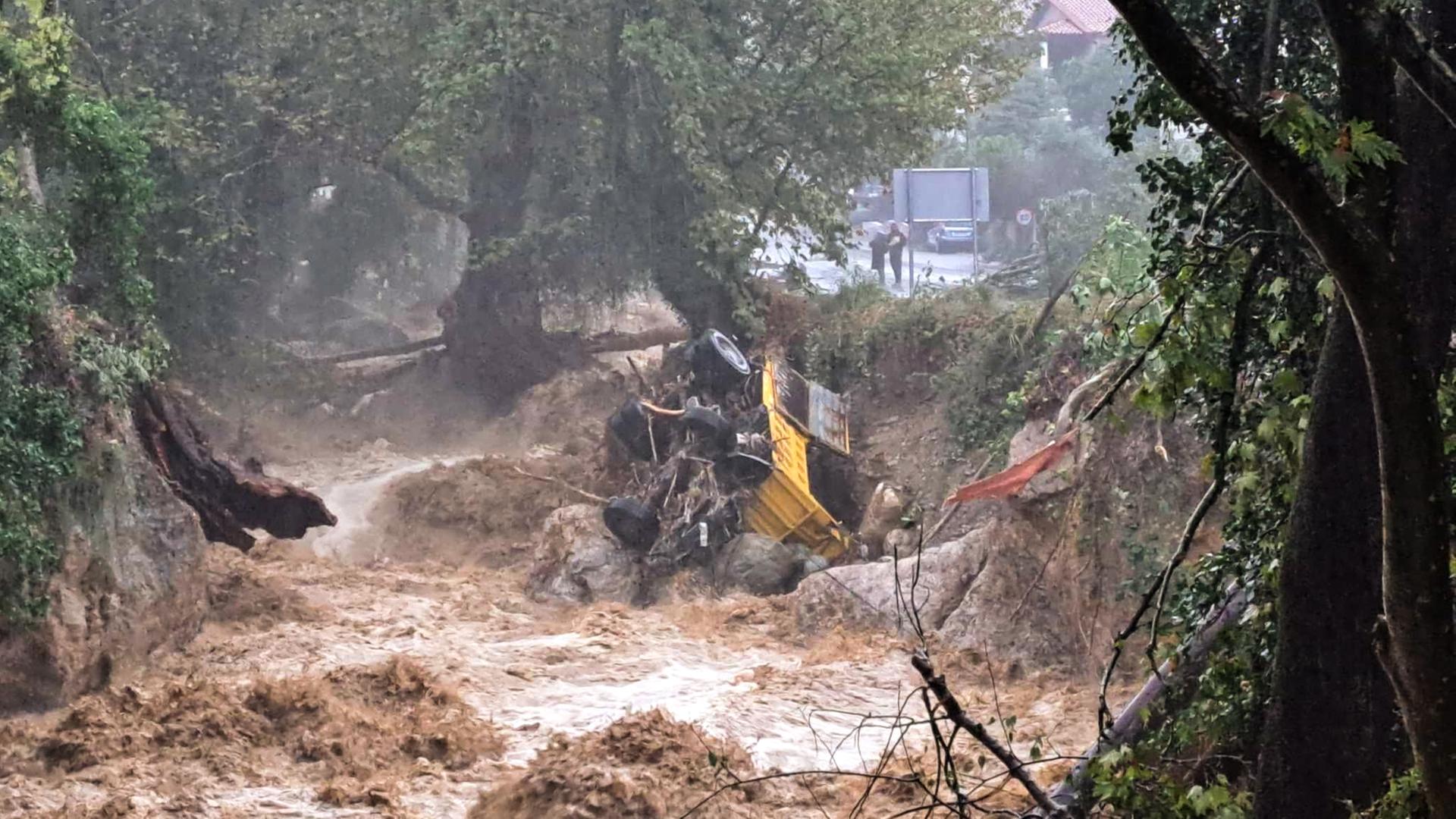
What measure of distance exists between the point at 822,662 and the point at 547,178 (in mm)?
9399

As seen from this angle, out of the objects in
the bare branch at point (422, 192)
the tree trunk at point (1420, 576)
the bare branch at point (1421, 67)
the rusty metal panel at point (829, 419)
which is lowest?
the rusty metal panel at point (829, 419)

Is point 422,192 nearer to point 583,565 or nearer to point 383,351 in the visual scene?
point 383,351

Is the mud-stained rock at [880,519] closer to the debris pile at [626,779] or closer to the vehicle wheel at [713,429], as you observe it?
the vehicle wheel at [713,429]

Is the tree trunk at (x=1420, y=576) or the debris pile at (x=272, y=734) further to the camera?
the debris pile at (x=272, y=734)

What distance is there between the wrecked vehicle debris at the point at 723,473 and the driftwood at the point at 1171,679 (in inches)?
341

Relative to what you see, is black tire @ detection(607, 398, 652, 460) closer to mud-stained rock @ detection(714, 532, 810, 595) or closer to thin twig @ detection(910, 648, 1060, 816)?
mud-stained rock @ detection(714, 532, 810, 595)

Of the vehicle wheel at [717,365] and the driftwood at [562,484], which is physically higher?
the vehicle wheel at [717,365]

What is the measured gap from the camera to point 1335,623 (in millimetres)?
3703

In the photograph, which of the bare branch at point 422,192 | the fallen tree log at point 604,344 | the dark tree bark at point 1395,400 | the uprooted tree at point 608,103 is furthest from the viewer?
the fallen tree log at point 604,344

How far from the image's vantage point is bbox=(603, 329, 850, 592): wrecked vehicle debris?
48.1 feet

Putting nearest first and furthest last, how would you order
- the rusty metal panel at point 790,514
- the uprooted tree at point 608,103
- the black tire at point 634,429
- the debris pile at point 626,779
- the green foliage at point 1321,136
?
the green foliage at point 1321,136
the debris pile at point 626,779
the rusty metal panel at point 790,514
the black tire at point 634,429
the uprooted tree at point 608,103

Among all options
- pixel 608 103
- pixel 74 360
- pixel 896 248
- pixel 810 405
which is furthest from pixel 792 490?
pixel 896 248

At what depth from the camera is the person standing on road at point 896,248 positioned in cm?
2367

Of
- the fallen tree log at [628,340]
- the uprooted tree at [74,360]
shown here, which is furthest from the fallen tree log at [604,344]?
the uprooted tree at [74,360]
